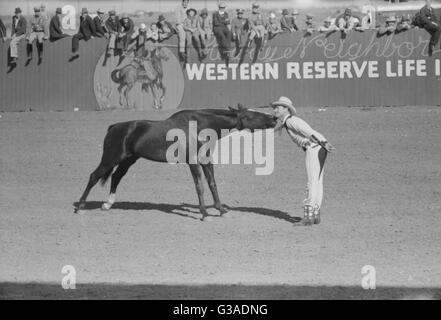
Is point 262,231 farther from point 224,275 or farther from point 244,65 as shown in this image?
point 244,65

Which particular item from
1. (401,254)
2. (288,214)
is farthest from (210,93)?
(401,254)

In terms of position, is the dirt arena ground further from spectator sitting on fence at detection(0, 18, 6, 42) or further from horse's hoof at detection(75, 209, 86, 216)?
spectator sitting on fence at detection(0, 18, 6, 42)

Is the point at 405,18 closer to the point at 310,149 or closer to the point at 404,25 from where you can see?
the point at 404,25

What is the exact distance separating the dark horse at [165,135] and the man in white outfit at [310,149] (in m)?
0.46

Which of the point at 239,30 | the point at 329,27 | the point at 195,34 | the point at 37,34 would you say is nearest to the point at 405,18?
the point at 329,27

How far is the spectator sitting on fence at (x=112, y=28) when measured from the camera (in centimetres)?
2519

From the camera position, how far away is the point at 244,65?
82.6ft

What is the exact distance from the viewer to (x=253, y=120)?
42.2 ft

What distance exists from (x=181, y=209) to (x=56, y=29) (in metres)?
13.0

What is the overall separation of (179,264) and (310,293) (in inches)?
77.6

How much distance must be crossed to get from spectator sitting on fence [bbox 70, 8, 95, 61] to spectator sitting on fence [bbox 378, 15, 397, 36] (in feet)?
24.7

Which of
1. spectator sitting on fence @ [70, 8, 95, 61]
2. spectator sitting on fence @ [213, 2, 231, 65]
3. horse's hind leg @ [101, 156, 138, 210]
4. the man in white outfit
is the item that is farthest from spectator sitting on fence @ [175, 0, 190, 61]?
the man in white outfit

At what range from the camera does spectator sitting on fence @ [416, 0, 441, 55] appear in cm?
2436

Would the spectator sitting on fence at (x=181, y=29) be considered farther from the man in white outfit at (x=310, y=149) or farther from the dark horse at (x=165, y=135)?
the man in white outfit at (x=310, y=149)
